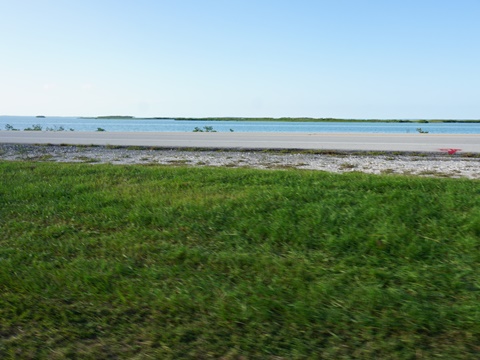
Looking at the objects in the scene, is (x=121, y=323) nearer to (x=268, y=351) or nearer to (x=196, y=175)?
(x=268, y=351)

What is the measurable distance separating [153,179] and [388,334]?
625 cm

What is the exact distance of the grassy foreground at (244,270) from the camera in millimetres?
3527

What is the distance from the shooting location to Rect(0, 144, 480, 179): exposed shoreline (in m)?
11.7

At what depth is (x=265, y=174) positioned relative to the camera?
30.0ft

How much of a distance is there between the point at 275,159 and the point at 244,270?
9.49 m

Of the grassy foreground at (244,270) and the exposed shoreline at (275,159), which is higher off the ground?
the exposed shoreline at (275,159)

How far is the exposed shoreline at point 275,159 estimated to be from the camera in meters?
11.7

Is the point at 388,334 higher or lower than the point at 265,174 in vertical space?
lower

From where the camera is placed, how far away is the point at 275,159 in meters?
14.2

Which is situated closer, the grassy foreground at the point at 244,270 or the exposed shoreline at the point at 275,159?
the grassy foreground at the point at 244,270

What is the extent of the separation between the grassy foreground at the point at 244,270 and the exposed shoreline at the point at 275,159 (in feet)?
11.7

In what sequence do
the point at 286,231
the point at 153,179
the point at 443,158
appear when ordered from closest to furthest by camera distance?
the point at 286,231 → the point at 153,179 → the point at 443,158

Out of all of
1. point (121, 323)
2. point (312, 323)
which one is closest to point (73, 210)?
point (121, 323)

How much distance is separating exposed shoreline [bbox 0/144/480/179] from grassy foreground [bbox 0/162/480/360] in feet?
11.7
